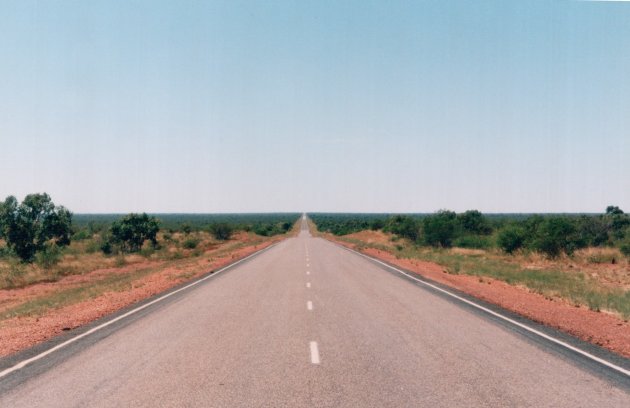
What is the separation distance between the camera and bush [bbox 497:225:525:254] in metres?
39.4

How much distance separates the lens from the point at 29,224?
108 feet

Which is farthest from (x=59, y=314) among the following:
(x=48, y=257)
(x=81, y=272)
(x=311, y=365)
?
(x=48, y=257)

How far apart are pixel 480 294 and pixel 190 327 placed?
10472mm

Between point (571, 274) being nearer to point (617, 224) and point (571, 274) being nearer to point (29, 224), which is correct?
point (29, 224)

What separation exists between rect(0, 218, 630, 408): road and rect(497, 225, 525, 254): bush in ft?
96.9

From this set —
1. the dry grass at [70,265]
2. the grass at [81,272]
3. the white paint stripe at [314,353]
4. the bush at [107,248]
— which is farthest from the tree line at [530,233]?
the bush at [107,248]

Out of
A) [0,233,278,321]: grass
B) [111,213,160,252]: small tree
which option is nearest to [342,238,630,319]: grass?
[0,233,278,321]: grass

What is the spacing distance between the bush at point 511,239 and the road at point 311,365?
29.5 meters

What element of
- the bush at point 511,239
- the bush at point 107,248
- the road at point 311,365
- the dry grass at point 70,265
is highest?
the bush at point 511,239

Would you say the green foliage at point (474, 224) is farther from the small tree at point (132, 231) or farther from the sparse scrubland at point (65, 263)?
the small tree at point (132, 231)

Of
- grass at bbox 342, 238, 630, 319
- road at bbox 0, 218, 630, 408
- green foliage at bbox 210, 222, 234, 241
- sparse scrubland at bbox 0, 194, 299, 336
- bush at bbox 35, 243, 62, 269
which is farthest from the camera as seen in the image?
green foliage at bbox 210, 222, 234, 241

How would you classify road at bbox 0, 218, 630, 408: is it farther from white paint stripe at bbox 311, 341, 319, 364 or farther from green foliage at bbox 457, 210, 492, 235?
green foliage at bbox 457, 210, 492, 235

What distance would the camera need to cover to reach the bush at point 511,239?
39406 mm

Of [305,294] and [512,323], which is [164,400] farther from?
[305,294]
